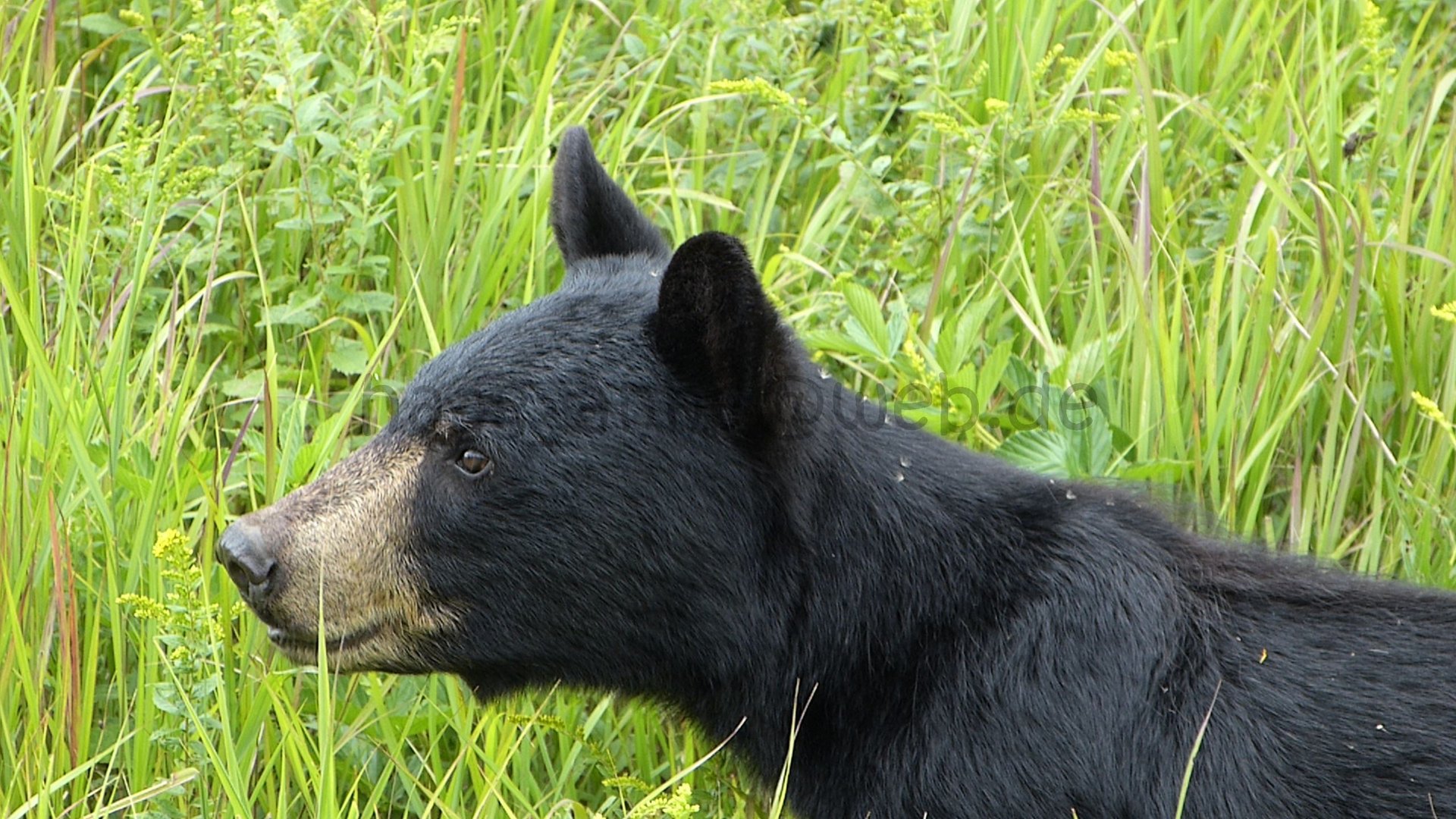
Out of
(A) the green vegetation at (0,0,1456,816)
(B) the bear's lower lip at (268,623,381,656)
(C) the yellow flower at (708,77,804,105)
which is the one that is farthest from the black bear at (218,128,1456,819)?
(C) the yellow flower at (708,77,804,105)

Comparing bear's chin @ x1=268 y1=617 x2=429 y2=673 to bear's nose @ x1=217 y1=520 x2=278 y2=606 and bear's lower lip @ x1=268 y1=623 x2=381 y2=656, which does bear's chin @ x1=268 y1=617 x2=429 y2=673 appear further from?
bear's nose @ x1=217 y1=520 x2=278 y2=606

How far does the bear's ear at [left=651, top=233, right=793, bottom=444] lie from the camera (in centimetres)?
289

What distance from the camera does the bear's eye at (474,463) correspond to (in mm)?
3148

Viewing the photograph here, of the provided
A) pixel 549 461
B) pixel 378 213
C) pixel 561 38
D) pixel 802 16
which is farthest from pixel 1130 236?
pixel 549 461

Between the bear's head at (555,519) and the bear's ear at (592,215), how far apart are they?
1.52ft

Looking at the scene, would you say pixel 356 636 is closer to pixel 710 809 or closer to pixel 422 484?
pixel 422 484

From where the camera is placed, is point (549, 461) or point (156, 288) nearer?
point (549, 461)

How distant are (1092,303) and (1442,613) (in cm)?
187

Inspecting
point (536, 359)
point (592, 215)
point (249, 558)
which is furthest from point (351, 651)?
point (592, 215)

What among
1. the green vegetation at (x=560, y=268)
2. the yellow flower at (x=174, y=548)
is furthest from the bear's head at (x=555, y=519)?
the green vegetation at (x=560, y=268)

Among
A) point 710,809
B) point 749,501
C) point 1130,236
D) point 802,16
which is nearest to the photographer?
point 749,501

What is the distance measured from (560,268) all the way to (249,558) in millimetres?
2155

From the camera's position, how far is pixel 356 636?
3.16 m

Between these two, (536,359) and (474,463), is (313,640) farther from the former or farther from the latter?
(536,359)
